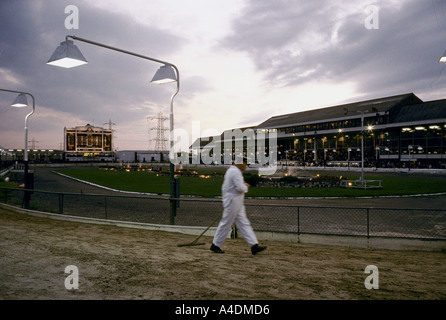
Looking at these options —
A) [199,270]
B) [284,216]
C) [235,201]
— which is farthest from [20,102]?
[284,216]

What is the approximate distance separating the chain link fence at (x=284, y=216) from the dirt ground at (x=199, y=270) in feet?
5.77

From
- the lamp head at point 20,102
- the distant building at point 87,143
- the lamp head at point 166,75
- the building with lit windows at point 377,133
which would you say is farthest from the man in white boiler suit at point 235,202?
the distant building at point 87,143

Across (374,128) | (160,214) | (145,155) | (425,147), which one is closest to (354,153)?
(374,128)

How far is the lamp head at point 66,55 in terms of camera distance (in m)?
7.18

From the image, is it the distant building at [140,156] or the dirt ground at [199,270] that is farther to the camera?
the distant building at [140,156]

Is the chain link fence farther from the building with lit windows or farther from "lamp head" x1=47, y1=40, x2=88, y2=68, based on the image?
the building with lit windows

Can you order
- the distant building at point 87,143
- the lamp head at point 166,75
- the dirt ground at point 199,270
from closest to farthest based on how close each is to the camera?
the dirt ground at point 199,270, the lamp head at point 166,75, the distant building at point 87,143

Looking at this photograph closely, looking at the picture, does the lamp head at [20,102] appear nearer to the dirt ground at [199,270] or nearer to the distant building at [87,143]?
the dirt ground at [199,270]

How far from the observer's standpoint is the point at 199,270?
5.58 metres

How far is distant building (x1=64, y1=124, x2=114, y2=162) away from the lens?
119 m

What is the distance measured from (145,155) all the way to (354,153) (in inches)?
3553

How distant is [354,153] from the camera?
7844 cm

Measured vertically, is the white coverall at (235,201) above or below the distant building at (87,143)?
below

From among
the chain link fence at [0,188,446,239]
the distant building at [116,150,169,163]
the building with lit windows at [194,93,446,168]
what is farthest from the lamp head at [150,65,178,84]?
the distant building at [116,150,169,163]
